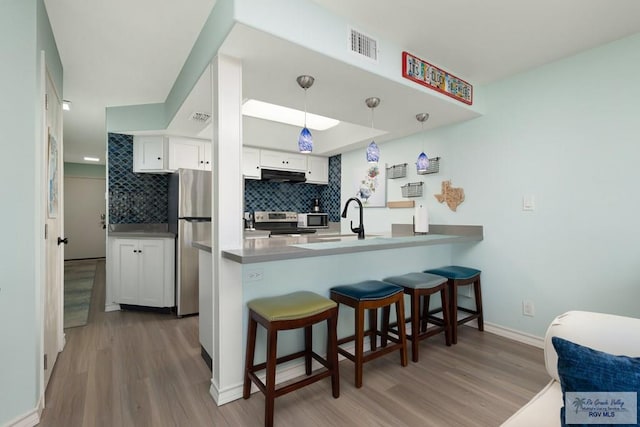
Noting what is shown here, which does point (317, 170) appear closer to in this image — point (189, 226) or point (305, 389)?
point (189, 226)

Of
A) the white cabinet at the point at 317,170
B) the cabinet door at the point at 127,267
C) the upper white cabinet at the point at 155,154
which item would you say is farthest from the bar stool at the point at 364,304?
the white cabinet at the point at 317,170

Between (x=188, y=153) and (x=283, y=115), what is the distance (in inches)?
52.7

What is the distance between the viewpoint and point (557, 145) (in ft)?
7.89

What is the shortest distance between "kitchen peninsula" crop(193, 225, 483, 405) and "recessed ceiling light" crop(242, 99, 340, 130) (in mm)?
2175

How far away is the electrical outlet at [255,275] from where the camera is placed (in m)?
1.88

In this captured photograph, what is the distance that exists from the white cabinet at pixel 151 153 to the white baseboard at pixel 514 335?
4.00 metres

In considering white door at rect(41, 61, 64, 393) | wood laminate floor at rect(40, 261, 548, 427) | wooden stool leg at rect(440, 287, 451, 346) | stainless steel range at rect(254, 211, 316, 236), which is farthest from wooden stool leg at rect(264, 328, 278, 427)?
stainless steel range at rect(254, 211, 316, 236)

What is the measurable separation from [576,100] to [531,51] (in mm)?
524

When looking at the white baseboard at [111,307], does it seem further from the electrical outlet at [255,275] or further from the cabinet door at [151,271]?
the electrical outlet at [255,275]

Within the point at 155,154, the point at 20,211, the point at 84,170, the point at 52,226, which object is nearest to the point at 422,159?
the point at 20,211

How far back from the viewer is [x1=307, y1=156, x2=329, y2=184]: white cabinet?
4926 mm

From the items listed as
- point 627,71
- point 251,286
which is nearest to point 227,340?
point 251,286

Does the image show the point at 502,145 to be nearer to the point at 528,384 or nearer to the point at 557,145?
the point at 557,145

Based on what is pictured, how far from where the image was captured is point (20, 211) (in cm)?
152
